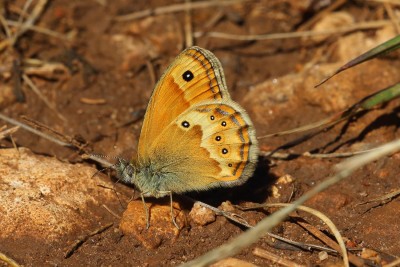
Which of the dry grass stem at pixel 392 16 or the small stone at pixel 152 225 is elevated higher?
the dry grass stem at pixel 392 16

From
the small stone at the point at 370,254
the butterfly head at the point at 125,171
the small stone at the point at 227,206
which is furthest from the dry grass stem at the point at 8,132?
the small stone at the point at 370,254

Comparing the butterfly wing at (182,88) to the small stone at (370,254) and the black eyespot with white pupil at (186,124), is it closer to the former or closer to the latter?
the black eyespot with white pupil at (186,124)

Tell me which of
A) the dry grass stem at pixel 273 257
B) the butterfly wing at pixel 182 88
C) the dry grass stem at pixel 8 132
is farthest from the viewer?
the dry grass stem at pixel 8 132

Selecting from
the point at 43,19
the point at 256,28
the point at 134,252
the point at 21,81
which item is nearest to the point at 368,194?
the point at 134,252

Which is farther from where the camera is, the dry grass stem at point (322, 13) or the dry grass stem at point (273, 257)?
the dry grass stem at point (322, 13)

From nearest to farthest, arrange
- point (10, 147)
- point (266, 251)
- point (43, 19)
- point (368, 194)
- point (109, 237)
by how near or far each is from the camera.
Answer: point (266, 251) → point (109, 237) → point (368, 194) → point (10, 147) → point (43, 19)

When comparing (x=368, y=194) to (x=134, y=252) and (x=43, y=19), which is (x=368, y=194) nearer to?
(x=134, y=252)

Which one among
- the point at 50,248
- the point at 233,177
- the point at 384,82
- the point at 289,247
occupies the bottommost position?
the point at 50,248

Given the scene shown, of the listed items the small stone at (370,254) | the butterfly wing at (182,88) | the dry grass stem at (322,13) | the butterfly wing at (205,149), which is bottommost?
the small stone at (370,254)
